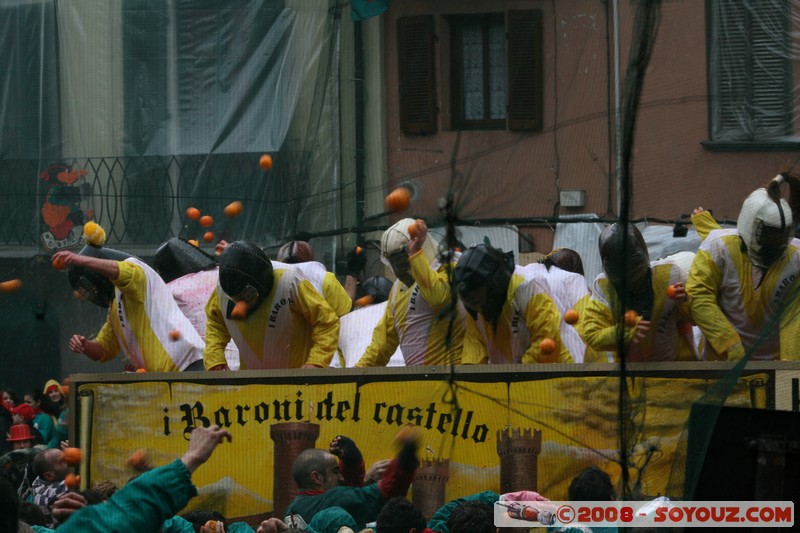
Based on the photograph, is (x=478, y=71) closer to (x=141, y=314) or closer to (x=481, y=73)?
(x=481, y=73)

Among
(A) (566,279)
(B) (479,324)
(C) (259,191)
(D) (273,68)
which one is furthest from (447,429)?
(D) (273,68)

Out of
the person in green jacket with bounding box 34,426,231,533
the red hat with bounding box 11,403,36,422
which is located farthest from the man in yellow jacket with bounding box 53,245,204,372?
the person in green jacket with bounding box 34,426,231,533

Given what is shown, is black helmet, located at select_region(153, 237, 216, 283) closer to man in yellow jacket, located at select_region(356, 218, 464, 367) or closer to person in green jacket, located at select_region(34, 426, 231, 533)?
man in yellow jacket, located at select_region(356, 218, 464, 367)

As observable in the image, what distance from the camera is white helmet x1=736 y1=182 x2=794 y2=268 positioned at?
539 centimetres

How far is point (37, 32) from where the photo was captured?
12938 millimetres

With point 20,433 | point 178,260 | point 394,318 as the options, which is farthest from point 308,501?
point 20,433

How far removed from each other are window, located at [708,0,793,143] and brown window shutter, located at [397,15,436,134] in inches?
41.2

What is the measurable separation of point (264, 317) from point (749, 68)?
382 cm

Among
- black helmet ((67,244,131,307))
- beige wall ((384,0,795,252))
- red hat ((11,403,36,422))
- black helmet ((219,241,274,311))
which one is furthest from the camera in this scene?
red hat ((11,403,36,422))

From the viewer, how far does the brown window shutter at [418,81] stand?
5566mm

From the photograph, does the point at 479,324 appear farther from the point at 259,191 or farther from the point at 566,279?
the point at 259,191

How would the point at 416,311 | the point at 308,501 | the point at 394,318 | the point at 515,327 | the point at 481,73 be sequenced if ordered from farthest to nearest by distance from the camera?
the point at 394,318, the point at 416,311, the point at 515,327, the point at 308,501, the point at 481,73

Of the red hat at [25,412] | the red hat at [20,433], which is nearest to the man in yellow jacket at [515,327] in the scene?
the red hat at [20,433]

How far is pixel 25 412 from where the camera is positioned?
10.8m
